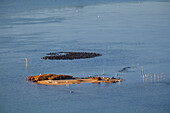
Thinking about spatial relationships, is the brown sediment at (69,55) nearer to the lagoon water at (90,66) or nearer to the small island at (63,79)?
the lagoon water at (90,66)

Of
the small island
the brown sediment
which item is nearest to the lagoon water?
the small island

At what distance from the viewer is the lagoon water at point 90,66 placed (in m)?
44.1

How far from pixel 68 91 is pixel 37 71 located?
11467 mm

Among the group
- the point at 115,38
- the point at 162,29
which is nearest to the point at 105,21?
the point at 162,29

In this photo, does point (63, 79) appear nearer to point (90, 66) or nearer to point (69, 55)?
point (90, 66)

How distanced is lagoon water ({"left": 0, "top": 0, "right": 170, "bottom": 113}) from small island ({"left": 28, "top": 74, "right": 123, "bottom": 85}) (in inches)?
41.5

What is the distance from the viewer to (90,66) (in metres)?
58.8

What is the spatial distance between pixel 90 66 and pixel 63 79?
717cm

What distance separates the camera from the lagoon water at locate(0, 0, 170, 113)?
4412cm

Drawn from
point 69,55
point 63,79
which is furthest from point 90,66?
point 69,55

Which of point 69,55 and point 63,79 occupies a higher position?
point 69,55

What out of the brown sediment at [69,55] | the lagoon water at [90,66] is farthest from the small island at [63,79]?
the brown sediment at [69,55]

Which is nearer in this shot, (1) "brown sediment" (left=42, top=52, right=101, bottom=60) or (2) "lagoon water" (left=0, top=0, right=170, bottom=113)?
(2) "lagoon water" (left=0, top=0, right=170, bottom=113)

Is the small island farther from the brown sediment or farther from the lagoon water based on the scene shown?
the brown sediment
